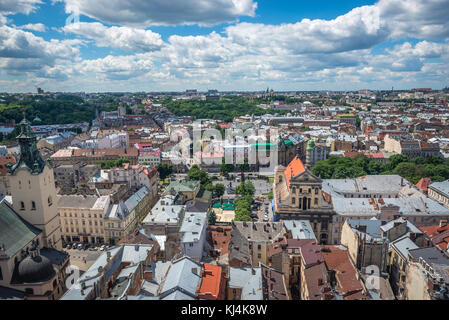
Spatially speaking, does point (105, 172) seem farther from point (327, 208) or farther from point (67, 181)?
point (327, 208)

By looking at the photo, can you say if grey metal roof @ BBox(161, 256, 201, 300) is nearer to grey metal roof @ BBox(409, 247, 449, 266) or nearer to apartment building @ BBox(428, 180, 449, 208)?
grey metal roof @ BBox(409, 247, 449, 266)

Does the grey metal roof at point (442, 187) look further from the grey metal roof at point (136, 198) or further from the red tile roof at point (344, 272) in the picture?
the grey metal roof at point (136, 198)

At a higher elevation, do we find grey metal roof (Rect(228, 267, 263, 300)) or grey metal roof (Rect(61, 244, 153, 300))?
grey metal roof (Rect(61, 244, 153, 300))

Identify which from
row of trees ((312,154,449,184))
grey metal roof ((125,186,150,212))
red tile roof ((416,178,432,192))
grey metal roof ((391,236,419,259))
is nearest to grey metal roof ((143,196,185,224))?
grey metal roof ((125,186,150,212))

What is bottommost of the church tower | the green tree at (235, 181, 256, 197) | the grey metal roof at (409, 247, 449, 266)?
the green tree at (235, 181, 256, 197)

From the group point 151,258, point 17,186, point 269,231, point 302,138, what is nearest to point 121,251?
point 151,258

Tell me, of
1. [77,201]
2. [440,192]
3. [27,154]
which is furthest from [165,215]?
[440,192]
